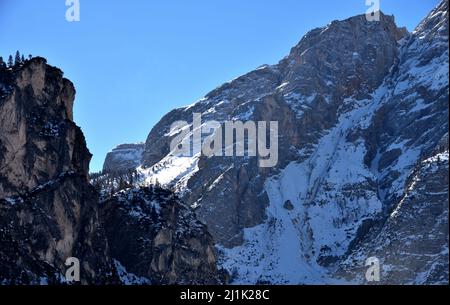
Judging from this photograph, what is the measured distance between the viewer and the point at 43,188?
180125 mm

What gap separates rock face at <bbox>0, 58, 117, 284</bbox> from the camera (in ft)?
551

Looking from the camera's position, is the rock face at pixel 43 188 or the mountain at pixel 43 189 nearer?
the rock face at pixel 43 188

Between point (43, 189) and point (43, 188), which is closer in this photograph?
point (43, 189)

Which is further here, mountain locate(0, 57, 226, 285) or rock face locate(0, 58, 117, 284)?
mountain locate(0, 57, 226, 285)

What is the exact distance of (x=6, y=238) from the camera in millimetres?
161625

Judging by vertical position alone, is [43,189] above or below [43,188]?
below

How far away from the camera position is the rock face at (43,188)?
16800 cm
